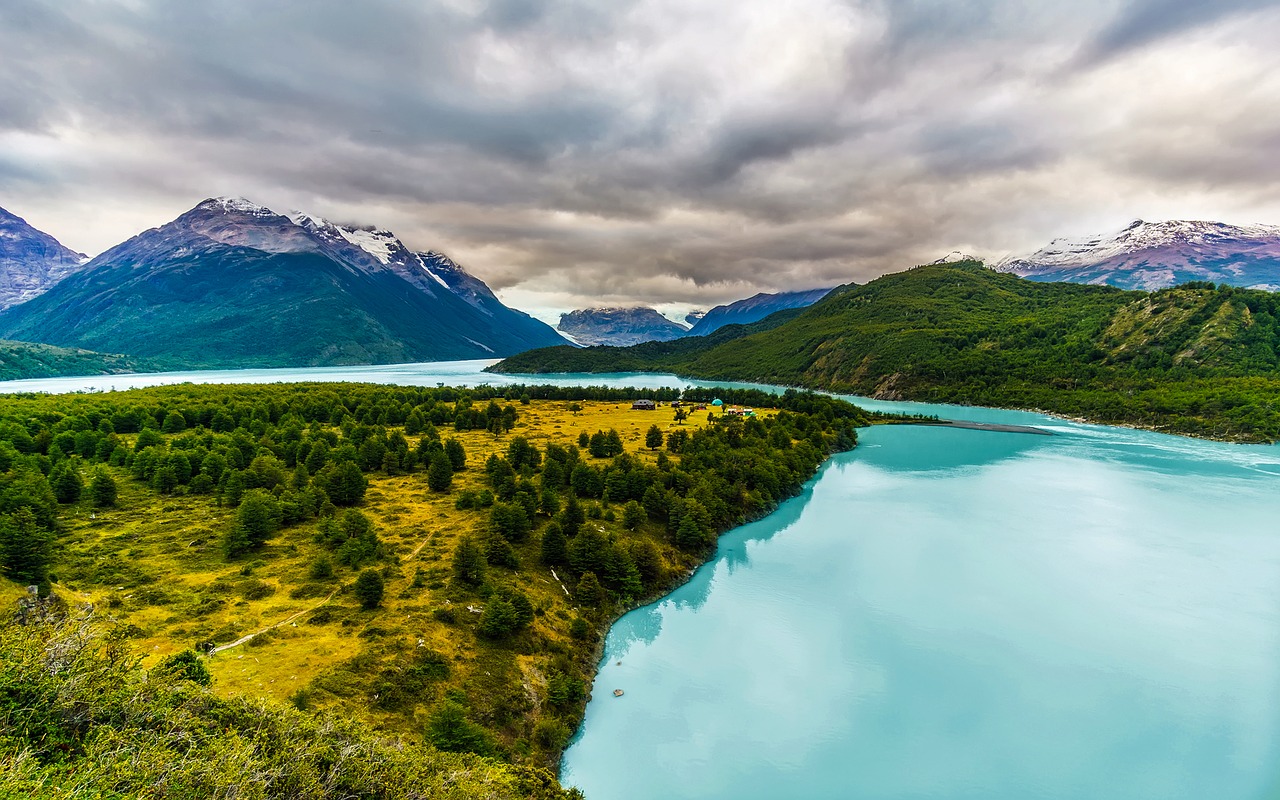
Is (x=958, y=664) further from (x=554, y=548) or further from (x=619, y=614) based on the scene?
(x=554, y=548)

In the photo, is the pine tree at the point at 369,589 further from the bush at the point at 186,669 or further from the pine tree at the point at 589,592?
the pine tree at the point at 589,592

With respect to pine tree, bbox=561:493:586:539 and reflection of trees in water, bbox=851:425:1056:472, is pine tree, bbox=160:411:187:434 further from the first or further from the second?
reflection of trees in water, bbox=851:425:1056:472

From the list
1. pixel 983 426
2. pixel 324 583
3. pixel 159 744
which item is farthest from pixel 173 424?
pixel 983 426

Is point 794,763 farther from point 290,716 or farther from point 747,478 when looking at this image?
point 747,478

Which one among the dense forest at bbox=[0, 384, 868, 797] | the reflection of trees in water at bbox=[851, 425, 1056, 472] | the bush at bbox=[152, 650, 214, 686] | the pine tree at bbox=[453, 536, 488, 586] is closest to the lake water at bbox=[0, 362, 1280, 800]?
the dense forest at bbox=[0, 384, 868, 797]

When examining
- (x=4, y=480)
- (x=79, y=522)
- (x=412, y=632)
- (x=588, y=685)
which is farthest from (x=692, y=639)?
(x=4, y=480)
